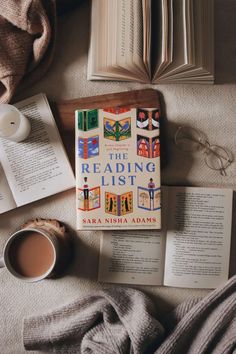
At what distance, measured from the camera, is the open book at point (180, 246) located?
83 cm

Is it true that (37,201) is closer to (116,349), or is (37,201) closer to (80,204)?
(80,204)

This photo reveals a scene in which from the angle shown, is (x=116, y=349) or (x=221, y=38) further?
(x=221, y=38)

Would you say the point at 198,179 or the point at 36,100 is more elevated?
the point at 36,100

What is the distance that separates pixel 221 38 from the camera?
2.88 ft

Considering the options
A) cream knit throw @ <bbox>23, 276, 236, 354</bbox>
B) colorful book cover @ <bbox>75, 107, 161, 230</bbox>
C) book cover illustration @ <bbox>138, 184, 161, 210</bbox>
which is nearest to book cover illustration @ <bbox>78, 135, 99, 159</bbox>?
colorful book cover @ <bbox>75, 107, 161, 230</bbox>

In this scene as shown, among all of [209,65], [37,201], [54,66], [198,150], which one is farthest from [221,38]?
[37,201]

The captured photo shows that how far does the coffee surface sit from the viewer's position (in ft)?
2.51

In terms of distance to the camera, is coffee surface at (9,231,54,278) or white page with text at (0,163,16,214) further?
white page with text at (0,163,16,214)

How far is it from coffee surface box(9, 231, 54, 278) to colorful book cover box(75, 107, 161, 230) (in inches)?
3.2

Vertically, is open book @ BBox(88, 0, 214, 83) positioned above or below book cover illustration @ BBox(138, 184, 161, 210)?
above

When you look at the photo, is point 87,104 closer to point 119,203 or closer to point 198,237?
point 119,203

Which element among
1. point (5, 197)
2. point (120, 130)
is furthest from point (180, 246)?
point (5, 197)

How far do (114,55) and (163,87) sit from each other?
14 centimetres

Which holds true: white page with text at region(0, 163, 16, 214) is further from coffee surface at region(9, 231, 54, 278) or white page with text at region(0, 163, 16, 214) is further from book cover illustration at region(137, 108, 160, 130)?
book cover illustration at region(137, 108, 160, 130)
